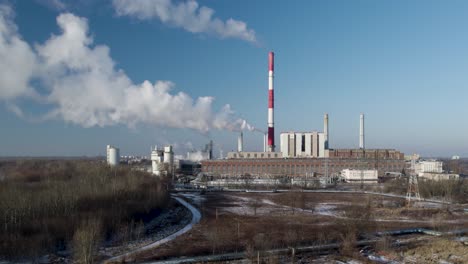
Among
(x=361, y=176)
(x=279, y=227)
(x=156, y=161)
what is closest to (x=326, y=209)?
(x=279, y=227)

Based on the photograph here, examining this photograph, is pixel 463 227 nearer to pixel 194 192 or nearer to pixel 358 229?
pixel 358 229

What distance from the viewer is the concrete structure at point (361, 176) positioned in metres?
48.6

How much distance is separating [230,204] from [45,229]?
1592 centimetres

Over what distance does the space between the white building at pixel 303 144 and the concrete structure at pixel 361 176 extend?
32.8 feet

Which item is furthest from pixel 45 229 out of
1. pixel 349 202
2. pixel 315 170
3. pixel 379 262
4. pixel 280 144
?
pixel 280 144

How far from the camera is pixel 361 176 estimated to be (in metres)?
48.3

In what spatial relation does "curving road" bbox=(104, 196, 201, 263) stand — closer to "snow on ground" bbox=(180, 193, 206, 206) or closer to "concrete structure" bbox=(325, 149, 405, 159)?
"snow on ground" bbox=(180, 193, 206, 206)

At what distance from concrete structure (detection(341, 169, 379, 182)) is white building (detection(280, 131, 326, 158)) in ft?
32.8

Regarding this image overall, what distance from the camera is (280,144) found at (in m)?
61.5

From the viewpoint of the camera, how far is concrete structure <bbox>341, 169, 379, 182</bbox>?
1913 inches

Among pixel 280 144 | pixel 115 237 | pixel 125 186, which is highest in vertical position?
pixel 280 144

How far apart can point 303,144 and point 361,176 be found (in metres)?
13.9

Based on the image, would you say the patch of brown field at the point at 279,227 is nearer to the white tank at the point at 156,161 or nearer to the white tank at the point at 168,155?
the white tank at the point at 156,161

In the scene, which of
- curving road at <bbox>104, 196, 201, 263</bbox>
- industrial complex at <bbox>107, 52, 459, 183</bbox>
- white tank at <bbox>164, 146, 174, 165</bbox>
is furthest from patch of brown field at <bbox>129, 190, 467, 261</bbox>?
white tank at <bbox>164, 146, 174, 165</bbox>
